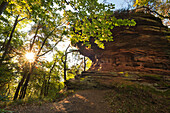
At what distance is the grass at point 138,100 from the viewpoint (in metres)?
6.01

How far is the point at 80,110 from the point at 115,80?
18.5 ft

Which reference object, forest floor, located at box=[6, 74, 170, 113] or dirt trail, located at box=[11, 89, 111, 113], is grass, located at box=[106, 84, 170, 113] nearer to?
forest floor, located at box=[6, 74, 170, 113]

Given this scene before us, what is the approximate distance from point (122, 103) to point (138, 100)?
60.0 inches

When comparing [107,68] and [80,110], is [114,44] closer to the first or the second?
[107,68]

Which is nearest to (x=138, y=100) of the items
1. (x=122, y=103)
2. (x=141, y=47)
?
(x=122, y=103)

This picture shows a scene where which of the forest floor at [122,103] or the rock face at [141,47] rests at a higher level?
the rock face at [141,47]

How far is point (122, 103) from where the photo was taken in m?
6.66

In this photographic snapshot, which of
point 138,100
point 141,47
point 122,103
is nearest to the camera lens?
point 122,103

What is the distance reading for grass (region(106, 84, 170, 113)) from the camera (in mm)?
6012

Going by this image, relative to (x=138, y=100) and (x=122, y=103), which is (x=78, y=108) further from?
(x=138, y=100)

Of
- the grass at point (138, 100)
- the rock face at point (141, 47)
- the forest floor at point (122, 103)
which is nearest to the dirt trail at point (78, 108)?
Answer: the forest floor at point (122, 103)

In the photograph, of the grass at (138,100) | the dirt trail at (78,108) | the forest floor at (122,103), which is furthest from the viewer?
the grass at (138,100)

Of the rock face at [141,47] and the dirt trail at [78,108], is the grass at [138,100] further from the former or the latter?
the rock face at [141,47]

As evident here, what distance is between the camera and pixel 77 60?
22938 millimetres
